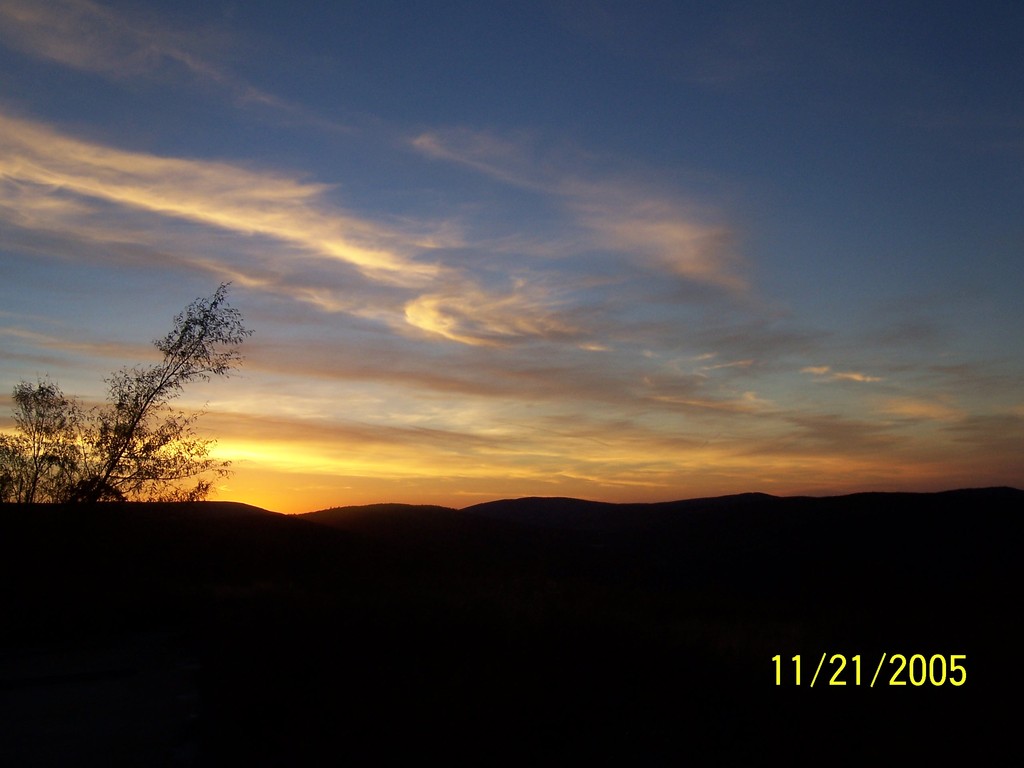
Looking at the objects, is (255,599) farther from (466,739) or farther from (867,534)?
(867,534)

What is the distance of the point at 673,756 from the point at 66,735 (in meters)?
5.92

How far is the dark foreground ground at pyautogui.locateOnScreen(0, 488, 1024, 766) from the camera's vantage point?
7.44 metres

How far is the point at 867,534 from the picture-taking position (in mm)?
47500
